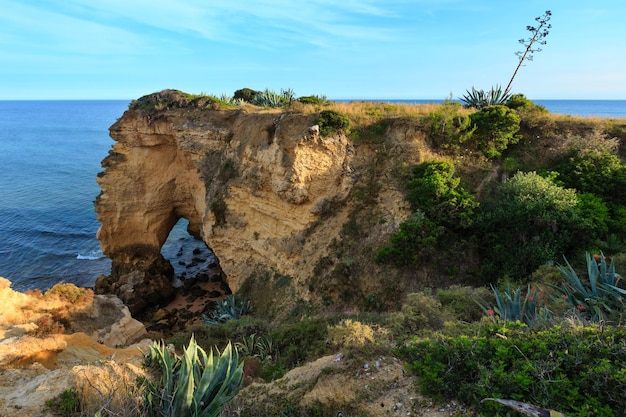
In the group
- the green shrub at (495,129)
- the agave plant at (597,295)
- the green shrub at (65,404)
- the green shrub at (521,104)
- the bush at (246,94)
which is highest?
the bush at (246,94)

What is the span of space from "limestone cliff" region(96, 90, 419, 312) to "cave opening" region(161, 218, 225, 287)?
2.01 metres

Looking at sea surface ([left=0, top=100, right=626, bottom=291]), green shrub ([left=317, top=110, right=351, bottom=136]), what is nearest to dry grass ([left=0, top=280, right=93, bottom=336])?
green shrub ([left=317, top=110, right=351, bottom=136])

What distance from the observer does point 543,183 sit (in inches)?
484

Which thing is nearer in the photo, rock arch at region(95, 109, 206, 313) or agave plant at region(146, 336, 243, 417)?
agave plant at region(146, 336, 243, 417)

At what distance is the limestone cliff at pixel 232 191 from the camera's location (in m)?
16.0

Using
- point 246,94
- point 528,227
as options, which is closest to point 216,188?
point 246,94

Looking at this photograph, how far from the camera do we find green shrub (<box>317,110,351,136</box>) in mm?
16047

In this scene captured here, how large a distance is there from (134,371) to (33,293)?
29.5ft

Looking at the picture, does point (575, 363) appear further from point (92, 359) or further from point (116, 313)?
point (116, 313)

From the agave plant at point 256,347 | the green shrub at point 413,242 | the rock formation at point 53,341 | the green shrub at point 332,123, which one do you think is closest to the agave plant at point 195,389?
the rock formation at point 53,341

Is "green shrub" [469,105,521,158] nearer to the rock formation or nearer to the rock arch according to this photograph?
the rock formation

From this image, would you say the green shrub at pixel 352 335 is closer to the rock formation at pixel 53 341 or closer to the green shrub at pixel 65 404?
the rock formation at pixel 53 341

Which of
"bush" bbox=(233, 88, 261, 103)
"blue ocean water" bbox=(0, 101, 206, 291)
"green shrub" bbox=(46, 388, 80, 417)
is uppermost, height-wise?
"bush" bbox=(233, 88, 261, 103)

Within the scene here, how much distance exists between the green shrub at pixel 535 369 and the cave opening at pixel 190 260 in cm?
2033
